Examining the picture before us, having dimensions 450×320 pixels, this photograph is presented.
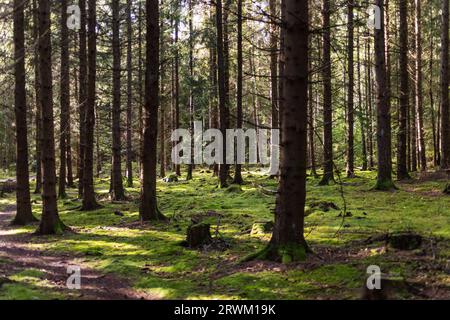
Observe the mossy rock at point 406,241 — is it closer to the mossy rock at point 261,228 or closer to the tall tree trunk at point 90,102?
the mossy rock at point 261,228

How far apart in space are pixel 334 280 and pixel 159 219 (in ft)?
26.8

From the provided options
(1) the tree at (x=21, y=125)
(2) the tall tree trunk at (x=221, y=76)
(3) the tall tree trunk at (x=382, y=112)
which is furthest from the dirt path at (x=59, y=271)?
(2) the tall tree trunk at (x=221, y=76)

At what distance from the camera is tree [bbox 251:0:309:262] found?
24.0 feet

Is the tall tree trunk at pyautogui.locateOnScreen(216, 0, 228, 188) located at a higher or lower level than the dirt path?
higher

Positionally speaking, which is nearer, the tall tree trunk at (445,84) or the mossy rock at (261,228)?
the mossy rock at (261,228)

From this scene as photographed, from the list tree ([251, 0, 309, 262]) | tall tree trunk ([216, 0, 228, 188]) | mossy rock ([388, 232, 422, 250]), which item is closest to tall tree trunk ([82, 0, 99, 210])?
tall tree trunk ([216, 0, 228, 188])

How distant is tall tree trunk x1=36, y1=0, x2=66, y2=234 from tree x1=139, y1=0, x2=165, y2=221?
252 centimetres

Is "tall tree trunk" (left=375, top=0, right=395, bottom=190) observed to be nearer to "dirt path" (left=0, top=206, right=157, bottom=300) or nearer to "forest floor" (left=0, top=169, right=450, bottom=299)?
"forest floor" (left=0, top=169, right=450, bottom=299)

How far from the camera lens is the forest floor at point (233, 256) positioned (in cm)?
650

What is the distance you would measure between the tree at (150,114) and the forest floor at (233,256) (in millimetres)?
685

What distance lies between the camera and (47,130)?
12.6 m

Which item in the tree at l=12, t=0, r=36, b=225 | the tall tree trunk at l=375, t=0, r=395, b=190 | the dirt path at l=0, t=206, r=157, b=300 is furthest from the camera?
the tall tree trunk at l=375, t=0, r=395, b=190

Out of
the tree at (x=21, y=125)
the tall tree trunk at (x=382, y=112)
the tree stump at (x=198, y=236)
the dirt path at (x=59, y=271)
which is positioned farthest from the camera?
the tall tree trunk at (x=382, y=112)
